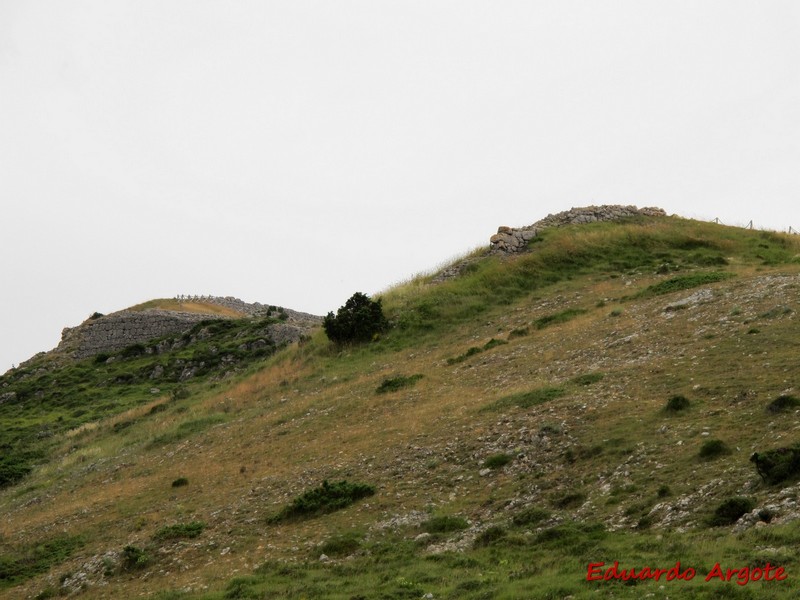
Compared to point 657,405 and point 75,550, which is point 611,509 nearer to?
point 657,405

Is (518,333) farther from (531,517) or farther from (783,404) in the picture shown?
(531,517)

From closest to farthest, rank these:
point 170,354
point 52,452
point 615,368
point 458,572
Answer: point 458,572 < point 615,368 < point 52,452 < point 170,354

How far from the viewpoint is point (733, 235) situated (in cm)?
3944

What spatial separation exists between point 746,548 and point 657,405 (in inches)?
289

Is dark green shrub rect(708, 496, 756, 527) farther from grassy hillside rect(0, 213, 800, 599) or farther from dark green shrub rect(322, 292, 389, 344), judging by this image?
dark green shrub rect(322, 292, 389, 344)

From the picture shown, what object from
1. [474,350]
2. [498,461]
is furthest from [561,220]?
[498,461]

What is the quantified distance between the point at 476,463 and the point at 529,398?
3.55m

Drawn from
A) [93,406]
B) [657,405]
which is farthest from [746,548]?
[93,406]

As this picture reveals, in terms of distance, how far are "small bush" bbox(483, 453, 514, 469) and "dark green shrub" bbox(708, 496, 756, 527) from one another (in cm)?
557

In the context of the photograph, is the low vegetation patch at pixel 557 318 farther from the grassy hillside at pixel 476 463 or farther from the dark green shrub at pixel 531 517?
the dark green shrub at pixel 531 517

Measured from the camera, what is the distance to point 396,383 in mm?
26188

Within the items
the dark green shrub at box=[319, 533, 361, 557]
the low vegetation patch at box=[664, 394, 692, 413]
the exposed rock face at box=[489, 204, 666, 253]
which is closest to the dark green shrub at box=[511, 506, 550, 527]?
the dark green shrub at box=[319, 533, 361, 557]

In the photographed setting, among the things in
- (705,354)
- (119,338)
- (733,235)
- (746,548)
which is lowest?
(746,548)

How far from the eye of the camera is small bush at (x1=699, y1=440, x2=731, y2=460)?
13.5 m
